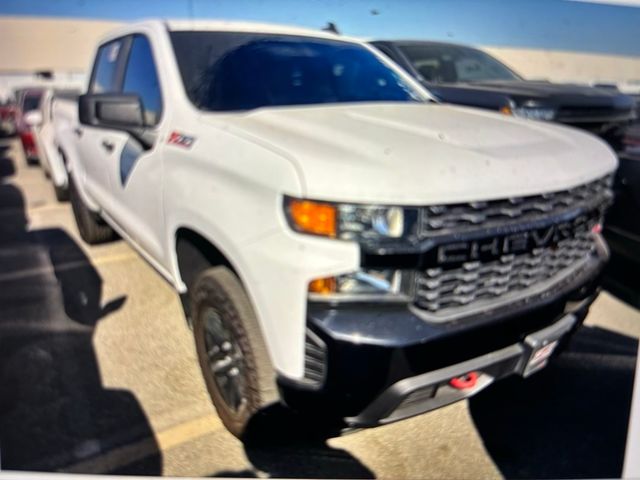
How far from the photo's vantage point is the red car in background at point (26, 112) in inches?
86.0

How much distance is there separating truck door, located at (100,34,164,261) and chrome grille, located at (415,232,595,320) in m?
1.24

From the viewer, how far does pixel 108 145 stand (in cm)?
258

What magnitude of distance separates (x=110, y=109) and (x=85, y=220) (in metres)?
1.30

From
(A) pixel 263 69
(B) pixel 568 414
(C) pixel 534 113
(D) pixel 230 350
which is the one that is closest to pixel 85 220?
(A) pixel 263 69

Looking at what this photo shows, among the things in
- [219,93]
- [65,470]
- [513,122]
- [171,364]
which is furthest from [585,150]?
[65,470]

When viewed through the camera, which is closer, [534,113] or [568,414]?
[568,414]

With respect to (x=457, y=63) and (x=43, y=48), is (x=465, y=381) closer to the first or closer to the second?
(x=457, y=63)

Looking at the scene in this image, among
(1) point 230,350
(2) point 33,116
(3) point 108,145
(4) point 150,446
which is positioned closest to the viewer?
(1) point 230,350

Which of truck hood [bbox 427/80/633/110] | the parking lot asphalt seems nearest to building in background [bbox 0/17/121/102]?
the parking lot asphalt

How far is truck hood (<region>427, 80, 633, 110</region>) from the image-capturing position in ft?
6.48

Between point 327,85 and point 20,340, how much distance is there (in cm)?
189

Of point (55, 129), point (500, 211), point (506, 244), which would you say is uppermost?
point (500, 211)

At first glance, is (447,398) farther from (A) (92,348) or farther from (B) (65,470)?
(A) (92,348)

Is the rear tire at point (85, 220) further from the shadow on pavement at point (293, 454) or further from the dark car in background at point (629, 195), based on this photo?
the dark car in background at point (629, 195)
